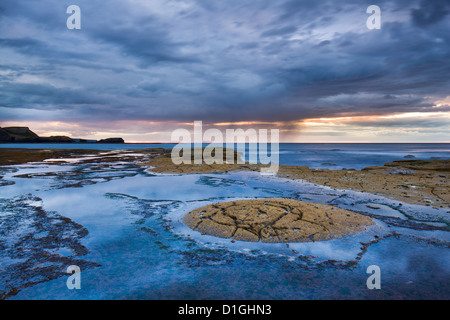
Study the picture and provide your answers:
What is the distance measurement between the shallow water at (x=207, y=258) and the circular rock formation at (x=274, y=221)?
43 cm

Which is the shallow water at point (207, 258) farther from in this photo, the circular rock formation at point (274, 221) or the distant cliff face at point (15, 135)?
the distant cliff face at point (15, 135)

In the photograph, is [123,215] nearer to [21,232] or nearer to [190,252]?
[21,232]

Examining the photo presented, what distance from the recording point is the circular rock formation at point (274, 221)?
8531 millimetres

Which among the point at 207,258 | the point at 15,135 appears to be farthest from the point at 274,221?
the point at 15,135

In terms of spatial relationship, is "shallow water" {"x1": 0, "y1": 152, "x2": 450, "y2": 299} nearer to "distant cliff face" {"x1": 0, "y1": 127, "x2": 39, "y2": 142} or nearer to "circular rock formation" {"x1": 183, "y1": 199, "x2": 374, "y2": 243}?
"circular rock formation" {"x1": 183, "y1": 199, "x2": 374, "y2": 243}

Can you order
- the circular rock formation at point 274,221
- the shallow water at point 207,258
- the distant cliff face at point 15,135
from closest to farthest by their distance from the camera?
the shallow water at point 207,258 < the circular rock formation at point 274,221 < the distant cliff face at point 15,135

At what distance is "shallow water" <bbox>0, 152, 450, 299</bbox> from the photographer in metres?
5.58

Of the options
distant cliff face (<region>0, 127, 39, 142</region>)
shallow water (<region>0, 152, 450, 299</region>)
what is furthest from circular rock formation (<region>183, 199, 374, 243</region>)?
distant cliff face (<region>0, 127, 39, 142</region>)

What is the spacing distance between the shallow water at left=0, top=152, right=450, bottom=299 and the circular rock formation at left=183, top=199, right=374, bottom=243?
43 cm

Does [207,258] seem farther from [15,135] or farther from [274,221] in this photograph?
[15,135]

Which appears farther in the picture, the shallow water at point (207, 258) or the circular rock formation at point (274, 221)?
the circular rock formation at point (274, 221)

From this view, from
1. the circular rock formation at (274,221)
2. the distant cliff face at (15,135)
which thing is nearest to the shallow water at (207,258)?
the circular rock formation at (274,221)

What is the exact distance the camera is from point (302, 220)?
9438 millimetres
